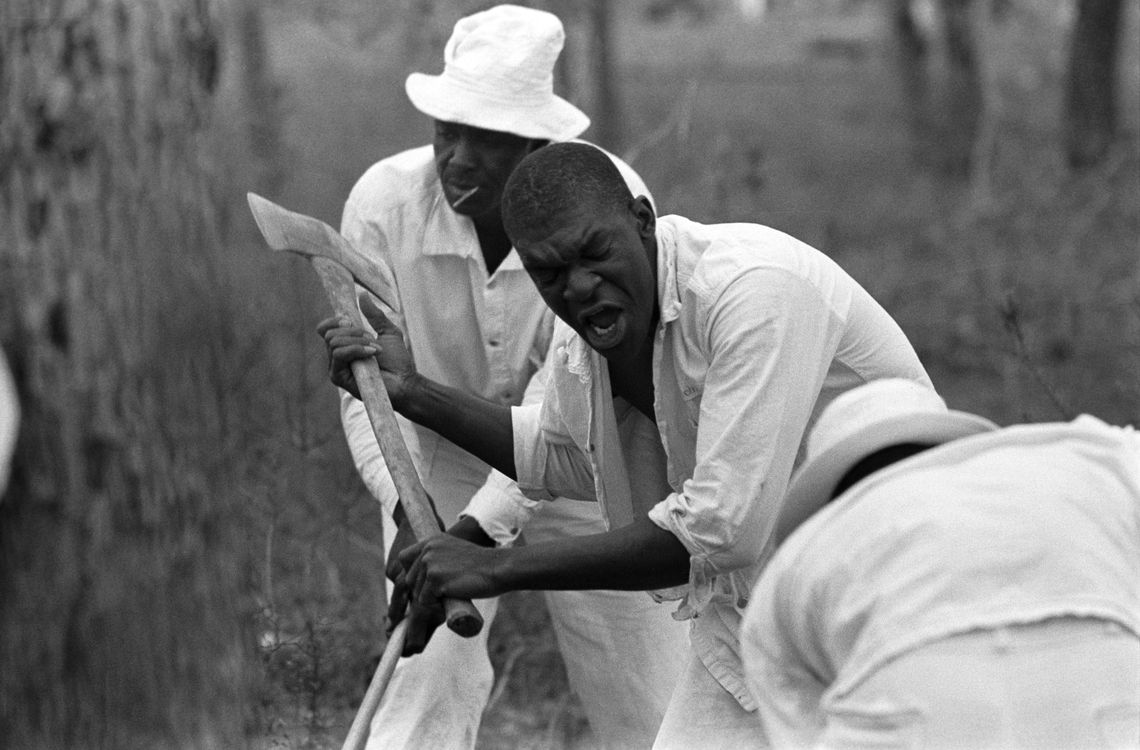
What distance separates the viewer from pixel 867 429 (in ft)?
7.53

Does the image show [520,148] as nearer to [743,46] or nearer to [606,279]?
[606,279]

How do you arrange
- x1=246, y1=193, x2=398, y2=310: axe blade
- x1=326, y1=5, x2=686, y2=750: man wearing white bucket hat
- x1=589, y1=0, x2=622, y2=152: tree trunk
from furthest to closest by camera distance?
x1=589, y1=0, x2=622, y2=152: tree trunk, x1=326, y1=5, x2=686, y2=750: man wearing white bucket hat, x1=246, y1=193, x2=398, y2=310: axe blade

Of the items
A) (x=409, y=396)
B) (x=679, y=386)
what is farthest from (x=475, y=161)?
(x=679, y=386)

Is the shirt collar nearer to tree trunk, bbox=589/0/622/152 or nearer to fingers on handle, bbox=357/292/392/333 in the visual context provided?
fingers on handle, bbox=357/292/392/333

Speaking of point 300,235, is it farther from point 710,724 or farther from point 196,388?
point 710,724

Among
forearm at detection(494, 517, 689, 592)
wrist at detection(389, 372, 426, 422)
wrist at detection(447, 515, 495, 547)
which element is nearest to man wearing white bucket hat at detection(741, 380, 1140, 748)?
forearm at detection(494, 517, 689, 592)

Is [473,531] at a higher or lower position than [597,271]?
lower

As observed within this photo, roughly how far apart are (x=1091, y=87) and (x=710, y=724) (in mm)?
12498

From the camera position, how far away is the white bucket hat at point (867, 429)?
2.29m

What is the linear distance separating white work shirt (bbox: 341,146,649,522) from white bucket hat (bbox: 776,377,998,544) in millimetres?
1802

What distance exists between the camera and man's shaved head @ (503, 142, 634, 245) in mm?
3008

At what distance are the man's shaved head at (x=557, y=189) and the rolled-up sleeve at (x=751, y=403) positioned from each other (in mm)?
281

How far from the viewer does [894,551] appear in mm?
2115

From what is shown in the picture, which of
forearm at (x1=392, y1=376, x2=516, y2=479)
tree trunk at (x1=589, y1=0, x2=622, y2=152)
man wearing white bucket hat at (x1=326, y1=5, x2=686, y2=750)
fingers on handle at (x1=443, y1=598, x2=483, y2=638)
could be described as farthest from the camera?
tree trunk at (x1=589, y1=0, x2=622, y2=152)
